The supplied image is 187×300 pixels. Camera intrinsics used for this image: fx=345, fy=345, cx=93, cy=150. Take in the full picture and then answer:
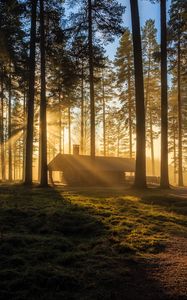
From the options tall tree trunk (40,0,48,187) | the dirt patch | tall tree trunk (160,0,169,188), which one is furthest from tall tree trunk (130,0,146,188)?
the dirt patch

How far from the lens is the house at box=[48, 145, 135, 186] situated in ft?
92.8

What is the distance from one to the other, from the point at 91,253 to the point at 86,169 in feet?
72.7

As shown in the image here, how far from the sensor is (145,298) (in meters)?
4.43

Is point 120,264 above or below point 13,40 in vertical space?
below

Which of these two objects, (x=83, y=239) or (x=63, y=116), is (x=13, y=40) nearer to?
(x=63, y=116)

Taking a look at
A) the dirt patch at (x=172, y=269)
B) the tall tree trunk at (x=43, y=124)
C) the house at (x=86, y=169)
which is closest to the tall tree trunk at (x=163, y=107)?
the tall tree trunk at (x=43, y=124)

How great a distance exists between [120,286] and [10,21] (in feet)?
72.4

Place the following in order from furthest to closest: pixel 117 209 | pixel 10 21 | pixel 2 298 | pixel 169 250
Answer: pixel 10 21 < pixel 117 209 < pixel 169 250 < pixel 2 298

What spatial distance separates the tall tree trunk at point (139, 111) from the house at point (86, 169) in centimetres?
998

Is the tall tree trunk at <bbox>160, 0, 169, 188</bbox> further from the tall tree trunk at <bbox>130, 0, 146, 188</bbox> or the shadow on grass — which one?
the shadow on grass

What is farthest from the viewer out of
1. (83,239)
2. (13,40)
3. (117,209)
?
(13,40)

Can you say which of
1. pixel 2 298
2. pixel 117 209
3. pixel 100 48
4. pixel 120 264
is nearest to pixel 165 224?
pixel 117 209

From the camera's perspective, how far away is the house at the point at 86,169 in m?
28.3

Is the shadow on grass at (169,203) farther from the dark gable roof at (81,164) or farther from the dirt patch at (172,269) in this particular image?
the dark gable roof at (81,164)
